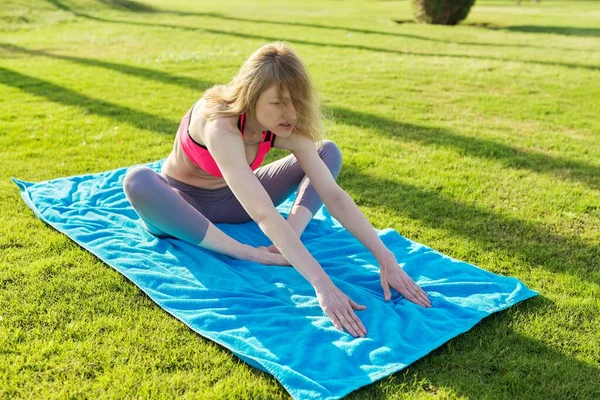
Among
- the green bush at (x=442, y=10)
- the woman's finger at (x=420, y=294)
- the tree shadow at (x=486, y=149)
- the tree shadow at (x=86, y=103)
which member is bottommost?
the woman's finger at (x=420, y=294)

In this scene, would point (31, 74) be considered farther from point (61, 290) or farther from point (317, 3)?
point (317, 3)

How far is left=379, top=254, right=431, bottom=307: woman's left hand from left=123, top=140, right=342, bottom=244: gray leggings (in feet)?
2.37

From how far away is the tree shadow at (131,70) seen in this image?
26.8 ft

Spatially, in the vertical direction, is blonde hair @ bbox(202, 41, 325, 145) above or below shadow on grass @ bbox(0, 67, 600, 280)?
above

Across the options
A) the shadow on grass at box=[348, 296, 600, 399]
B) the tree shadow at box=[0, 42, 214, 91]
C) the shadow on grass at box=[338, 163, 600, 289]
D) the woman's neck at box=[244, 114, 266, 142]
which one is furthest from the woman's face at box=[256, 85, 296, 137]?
the tree shadow at box=[0, 42, 214, 91]

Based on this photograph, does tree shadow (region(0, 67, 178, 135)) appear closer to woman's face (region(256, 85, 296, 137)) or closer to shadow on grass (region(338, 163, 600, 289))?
shadow on grass (region(338, 163, 600, 289))

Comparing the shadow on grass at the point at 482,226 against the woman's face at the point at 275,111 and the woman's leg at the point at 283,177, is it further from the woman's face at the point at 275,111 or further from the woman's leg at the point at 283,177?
the woman's face at the point at 275,111

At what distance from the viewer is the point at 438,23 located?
16.5 m

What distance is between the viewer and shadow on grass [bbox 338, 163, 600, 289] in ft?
12.3

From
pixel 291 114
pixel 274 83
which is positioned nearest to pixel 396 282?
pixel 291 114

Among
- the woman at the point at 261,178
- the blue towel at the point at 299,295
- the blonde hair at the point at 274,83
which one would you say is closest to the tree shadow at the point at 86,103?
the blue towel at the point at 299,295

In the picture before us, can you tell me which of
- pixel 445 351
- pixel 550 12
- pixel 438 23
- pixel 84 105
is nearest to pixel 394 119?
pixel 84 105

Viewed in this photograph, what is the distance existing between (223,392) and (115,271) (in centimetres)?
122

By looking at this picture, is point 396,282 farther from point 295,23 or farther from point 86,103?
point 295,23
